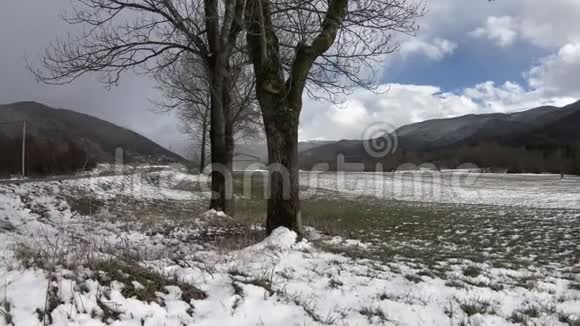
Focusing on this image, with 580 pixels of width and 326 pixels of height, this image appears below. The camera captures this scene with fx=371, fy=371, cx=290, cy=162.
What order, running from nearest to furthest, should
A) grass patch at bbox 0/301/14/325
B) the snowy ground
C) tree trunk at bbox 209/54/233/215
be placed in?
grass patch at bbox 0/301/14/325, the snowy ground, tree trunk at bbox 209/54/233/215

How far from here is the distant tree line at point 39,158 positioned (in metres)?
22.4

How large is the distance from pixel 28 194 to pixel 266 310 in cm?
977

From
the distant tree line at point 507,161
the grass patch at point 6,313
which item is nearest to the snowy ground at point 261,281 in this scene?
the grass patch at point 6,313

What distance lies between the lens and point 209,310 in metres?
3.01

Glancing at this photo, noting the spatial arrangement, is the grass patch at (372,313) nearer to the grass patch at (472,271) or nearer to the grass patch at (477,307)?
the grass patch at (477,307)

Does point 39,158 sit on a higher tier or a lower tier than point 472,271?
higher

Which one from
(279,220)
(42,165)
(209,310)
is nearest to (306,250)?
(279,220)

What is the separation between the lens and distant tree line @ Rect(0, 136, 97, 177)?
73.6 ft

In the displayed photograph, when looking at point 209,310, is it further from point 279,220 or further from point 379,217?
point 379,217

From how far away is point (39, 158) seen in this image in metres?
23.5

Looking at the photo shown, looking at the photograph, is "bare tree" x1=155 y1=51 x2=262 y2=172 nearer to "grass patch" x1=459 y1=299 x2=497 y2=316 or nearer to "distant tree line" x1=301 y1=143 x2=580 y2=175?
"grass patch" x1=459 y1=299 x2=497 y2=316

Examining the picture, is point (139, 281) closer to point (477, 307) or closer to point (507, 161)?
point (477, 307)

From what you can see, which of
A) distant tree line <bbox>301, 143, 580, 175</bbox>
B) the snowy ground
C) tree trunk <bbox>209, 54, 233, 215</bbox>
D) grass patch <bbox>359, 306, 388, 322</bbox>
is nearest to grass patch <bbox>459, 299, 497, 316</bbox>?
the snowy ground

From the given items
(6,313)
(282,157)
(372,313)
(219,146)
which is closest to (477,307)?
(372,313)
